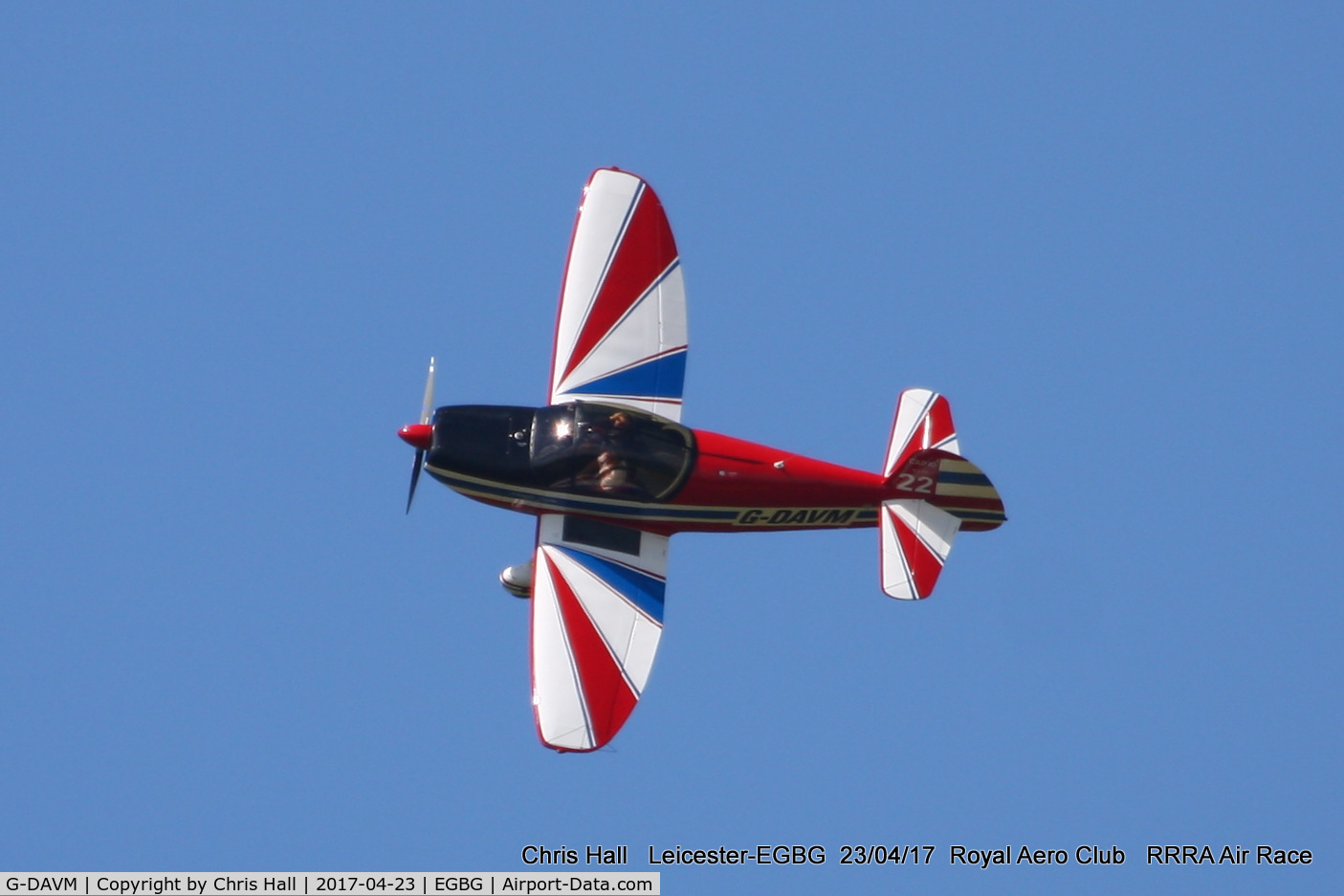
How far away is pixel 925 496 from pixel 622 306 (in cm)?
412

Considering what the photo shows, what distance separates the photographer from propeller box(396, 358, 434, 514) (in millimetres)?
20203

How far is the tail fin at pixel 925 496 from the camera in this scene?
2084 centimetres

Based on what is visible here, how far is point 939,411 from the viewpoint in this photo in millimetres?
21328

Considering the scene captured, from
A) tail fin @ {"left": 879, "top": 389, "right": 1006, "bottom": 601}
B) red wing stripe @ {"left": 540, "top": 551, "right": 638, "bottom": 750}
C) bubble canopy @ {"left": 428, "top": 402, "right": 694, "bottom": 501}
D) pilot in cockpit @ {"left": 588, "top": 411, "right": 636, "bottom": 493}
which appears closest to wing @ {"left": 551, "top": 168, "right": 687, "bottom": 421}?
bubble canopy @ {"left": 428, "top": 402, "right": 694, "bottom": 501}

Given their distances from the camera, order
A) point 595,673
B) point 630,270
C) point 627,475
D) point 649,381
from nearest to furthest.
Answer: point 595,673
point 627,475
point 649,381
point 630,270

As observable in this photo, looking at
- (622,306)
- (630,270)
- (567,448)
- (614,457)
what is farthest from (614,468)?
(630,270)

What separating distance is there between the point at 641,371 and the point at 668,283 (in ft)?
3.86

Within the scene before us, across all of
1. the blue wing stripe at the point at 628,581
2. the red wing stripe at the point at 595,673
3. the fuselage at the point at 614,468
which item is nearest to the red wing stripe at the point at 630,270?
the fuselage at the point at 614,468

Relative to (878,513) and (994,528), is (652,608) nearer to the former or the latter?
(878,513)

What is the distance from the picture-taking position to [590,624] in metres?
19.7

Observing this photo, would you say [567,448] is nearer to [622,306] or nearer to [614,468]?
[614,468]

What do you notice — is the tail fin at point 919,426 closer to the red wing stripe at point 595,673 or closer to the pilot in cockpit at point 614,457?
the pilot in cockpit at point 614,457

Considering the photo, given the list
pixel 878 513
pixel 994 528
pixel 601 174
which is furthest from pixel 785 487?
pixel 601 174

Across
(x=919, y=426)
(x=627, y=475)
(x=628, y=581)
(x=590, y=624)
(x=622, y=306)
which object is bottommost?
(x=590, y=624)
